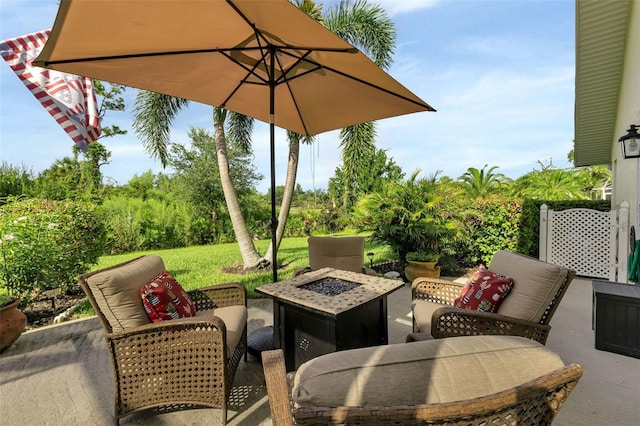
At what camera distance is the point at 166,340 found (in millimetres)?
1985

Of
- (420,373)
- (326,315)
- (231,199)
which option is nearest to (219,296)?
(326,315)

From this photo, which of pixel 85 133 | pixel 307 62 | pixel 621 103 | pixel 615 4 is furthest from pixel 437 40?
pixel 85 133

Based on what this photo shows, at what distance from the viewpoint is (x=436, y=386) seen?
79 centimetres

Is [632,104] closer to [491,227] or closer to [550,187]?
[491,227]

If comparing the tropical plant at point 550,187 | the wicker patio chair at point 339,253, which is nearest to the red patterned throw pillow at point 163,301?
the wicker patio chair at point 339,253

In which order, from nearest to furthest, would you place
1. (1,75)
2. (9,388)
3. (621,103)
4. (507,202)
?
(9,388), (1,75), (621,103), (507,202)

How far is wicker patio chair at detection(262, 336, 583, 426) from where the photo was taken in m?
0.72

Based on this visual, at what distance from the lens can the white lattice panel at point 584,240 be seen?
5.61 m

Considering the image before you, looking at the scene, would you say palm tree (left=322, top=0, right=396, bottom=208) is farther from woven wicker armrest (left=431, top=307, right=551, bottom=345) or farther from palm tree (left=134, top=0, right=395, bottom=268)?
woven wicker armrest (left=431, top=307, right=551, bottom=345)

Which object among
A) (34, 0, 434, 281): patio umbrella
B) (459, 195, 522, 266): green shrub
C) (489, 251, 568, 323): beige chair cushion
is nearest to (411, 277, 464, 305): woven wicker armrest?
(489, 251, 568, 323): beige chair cushion

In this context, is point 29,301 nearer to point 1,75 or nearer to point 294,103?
point 1,75

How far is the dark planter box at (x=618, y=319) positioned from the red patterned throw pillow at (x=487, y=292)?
1253mm

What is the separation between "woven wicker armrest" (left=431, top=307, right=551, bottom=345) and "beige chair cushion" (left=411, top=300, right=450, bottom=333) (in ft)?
0.86

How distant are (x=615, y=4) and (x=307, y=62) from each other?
18.8 feet
